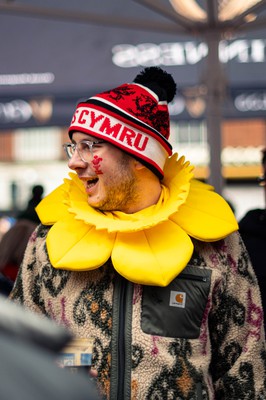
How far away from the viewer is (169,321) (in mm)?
2436

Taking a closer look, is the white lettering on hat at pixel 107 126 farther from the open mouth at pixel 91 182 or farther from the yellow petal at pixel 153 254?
the yellow petal at pixel 153 254

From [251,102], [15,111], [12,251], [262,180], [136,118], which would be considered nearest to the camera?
[136,118]

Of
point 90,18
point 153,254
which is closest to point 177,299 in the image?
point 153,254

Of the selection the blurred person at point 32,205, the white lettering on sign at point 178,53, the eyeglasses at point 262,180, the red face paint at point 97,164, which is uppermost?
the white lettering on sign at point 178,53

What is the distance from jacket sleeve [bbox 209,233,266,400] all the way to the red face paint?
44 centimetres

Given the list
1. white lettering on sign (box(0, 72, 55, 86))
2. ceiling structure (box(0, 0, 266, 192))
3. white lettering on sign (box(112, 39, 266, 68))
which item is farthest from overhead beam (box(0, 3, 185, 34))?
white lettering on sign (box(0, 72, 55, 86))

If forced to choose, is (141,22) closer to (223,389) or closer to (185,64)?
(185,64)

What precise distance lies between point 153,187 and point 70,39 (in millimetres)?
3623

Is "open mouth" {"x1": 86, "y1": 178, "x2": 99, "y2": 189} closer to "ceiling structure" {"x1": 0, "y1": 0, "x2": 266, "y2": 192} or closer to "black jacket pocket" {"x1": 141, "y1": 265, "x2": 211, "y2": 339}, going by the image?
"black jacket pocket" {"x1": 141, "y1": 265, "x2": 211, "y2": 339}

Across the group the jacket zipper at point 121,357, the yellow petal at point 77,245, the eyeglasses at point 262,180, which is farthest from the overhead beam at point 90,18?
the jacket zipper at point 121,357

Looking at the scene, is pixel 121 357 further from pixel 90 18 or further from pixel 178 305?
pixel 90 18

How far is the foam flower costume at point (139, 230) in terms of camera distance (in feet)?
7.95

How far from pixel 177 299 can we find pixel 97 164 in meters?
0.46

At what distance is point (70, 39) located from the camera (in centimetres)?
609
